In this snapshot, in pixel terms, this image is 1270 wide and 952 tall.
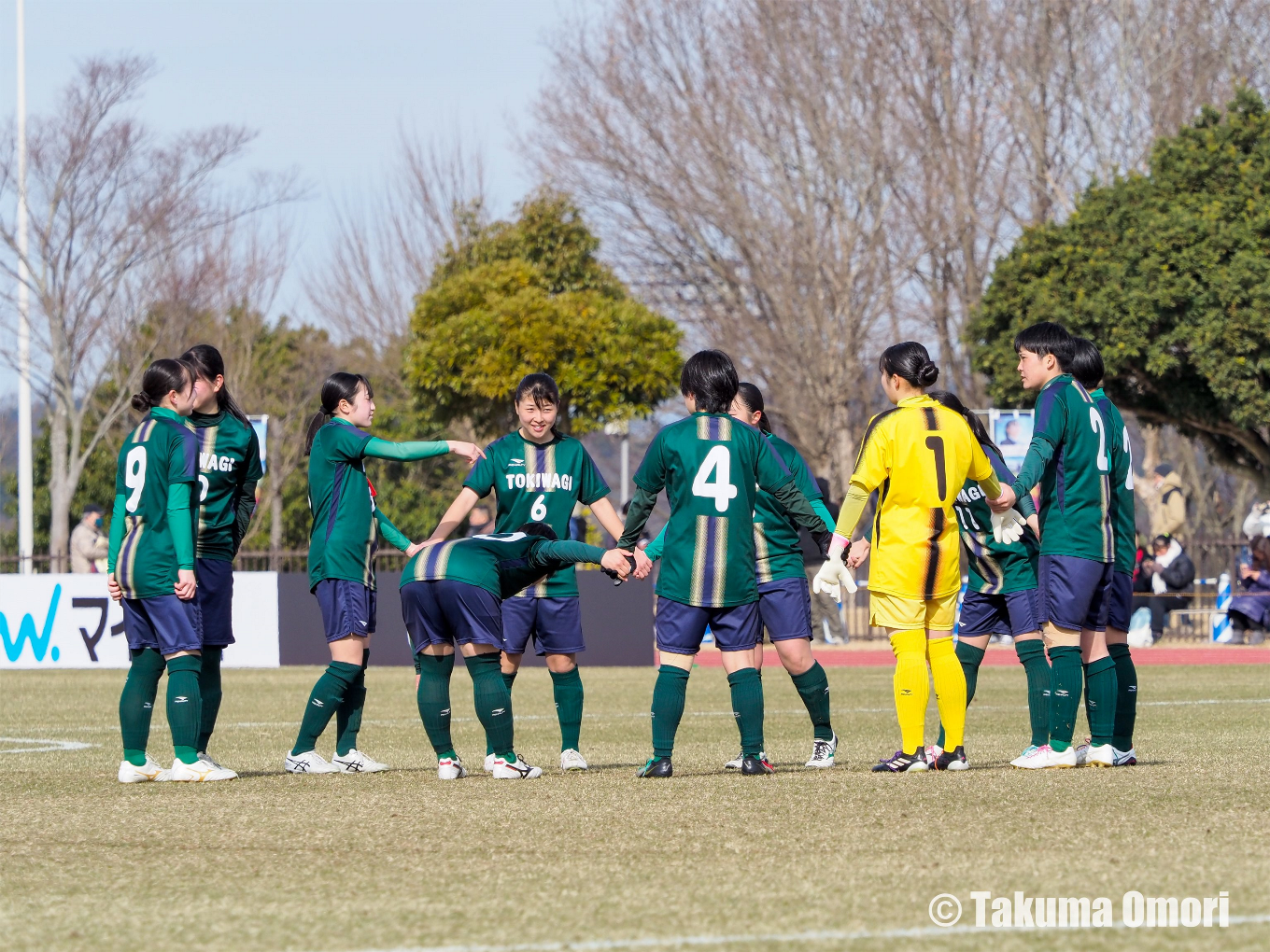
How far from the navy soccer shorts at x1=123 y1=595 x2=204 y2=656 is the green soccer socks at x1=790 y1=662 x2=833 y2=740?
276 centimetres

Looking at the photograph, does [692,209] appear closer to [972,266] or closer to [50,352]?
[972,266]

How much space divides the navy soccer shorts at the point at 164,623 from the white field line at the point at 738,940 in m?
3.82

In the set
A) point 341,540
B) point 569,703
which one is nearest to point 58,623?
point 341,540

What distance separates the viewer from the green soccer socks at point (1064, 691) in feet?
24.1

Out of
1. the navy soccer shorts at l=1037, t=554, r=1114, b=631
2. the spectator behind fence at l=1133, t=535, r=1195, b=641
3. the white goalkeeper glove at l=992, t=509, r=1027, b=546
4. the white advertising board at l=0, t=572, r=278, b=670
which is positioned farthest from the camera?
the spectator behind fence at l=1133, t=535, r=1195, b=641

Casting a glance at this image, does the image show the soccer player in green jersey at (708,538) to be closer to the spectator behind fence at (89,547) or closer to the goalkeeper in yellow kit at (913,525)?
the goalkeeper in yellow kit at (913,525)

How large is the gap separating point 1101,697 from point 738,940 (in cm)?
394

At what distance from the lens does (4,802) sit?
6.77 meters

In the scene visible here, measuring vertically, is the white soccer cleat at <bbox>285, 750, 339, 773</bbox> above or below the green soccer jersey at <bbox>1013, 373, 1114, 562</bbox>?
below

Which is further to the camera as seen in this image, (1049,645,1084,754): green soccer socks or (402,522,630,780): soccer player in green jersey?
(1049,645,1084,754): green soccer socks

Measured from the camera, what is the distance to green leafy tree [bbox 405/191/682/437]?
1085 inches

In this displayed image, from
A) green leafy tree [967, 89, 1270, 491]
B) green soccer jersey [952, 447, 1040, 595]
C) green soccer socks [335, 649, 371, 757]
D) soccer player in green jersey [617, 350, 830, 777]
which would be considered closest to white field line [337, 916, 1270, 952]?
soccer player in green jersey [617, 350, 830, 777]

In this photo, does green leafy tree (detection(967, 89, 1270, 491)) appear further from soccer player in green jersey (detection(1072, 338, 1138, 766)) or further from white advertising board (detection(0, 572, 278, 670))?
soccer player in green jersey (detection(1072, 338, 1138, 766))

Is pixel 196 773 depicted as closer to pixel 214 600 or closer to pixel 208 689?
pixel 208 689
